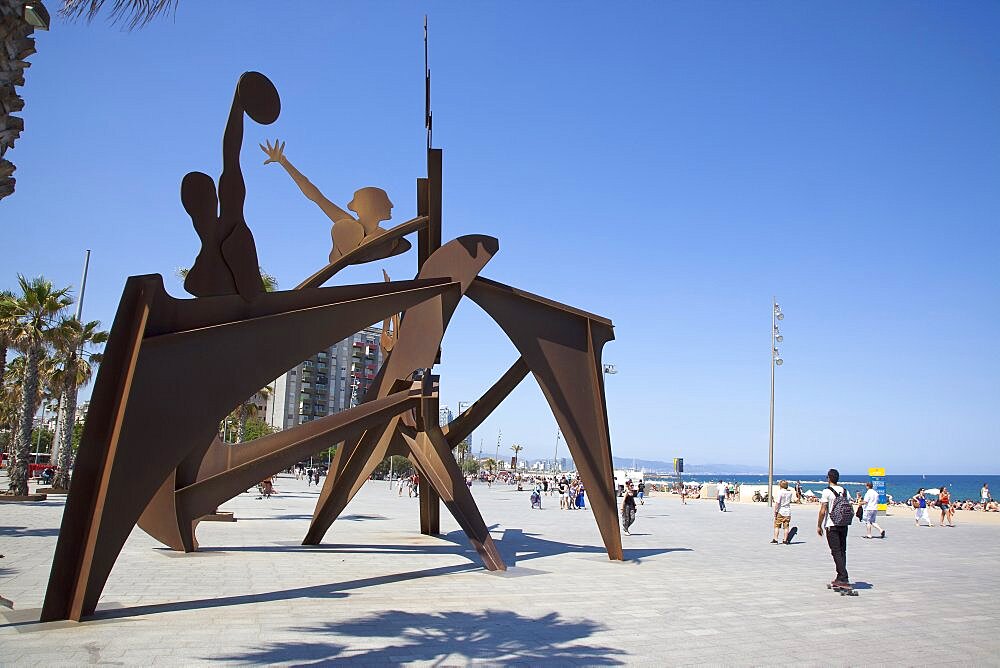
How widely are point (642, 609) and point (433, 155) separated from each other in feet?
26.2

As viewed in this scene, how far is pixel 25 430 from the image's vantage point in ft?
79.8

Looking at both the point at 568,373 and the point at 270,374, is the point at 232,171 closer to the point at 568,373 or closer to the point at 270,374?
the point at 270,374

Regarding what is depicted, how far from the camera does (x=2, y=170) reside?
6047 millimetres

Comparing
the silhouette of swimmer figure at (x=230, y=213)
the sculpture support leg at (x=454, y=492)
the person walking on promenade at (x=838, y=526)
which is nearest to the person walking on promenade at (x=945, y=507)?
the person walking on promenade at (x=838, y=526)

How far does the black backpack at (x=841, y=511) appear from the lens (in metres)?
10.5

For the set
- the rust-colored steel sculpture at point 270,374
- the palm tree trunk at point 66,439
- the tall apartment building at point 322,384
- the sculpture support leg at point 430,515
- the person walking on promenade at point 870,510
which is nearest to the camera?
the rust-colored steel sculpture at point 270,374

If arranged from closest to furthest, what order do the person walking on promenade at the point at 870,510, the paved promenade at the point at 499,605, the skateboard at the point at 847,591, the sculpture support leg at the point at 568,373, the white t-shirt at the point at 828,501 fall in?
the paved promenade at the point at 499,605 < the skateboard at the point at 847,591 < the white t-shirt at the point at 828,501 < the sculpture support leg at the point at 568,373 < the person walking on promenade at the point at 870,510

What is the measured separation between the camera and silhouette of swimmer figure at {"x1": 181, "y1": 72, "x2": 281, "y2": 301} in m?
9.21

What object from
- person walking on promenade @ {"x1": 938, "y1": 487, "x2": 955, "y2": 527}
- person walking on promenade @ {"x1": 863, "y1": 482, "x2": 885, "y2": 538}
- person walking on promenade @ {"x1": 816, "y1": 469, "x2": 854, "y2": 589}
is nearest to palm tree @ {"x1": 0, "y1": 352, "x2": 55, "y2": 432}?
person walking on promenade @ {"x1": 816, "y1": 469, "x2": 854, "y2": 589}

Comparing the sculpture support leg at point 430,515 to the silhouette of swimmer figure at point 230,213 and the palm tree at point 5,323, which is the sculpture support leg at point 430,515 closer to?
the silhouette of swimmer figure at point 230,213

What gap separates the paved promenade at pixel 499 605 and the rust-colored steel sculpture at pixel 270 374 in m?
0.87

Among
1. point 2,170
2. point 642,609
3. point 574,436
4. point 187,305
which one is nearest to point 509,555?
point 574,436

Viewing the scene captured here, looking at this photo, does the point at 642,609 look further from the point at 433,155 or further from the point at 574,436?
the point at 433,155

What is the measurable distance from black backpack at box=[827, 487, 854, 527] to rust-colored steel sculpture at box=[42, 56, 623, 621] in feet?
12.1
